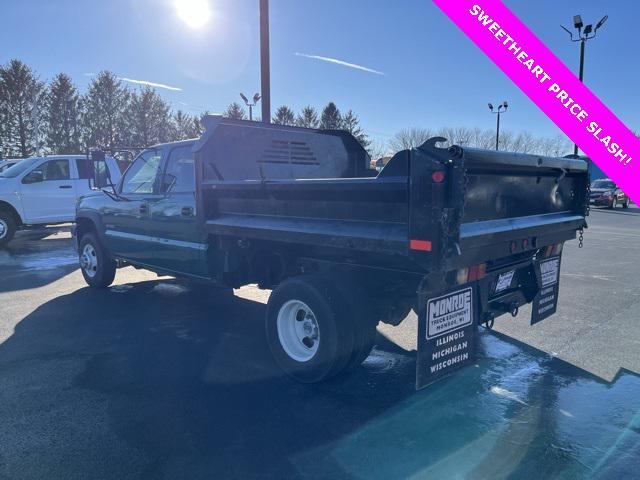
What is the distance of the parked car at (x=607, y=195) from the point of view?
2886 cm

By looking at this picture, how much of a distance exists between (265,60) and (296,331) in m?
8.27

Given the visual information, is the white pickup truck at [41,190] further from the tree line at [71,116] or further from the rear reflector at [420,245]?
the tree line at [71,116]

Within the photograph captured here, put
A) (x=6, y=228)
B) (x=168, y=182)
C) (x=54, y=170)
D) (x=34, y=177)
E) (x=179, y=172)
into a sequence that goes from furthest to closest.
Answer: (x=54, y=170) < (x=34, y=177) < (x=6, y=228) < (x=168, y=182) < (x=179, y=172)

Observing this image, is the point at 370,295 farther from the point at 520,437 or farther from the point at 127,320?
the point at 127,320

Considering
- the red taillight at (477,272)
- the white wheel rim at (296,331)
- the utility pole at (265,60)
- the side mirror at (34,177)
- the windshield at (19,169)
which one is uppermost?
the utility pole at (265,60)

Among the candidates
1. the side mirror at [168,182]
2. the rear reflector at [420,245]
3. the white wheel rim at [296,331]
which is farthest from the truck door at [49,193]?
the rear reflector at [420,245]

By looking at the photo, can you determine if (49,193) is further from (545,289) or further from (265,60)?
(545,289)

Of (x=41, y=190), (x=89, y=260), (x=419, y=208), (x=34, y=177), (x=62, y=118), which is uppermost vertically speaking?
(x=62, y=118)

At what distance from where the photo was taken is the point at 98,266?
23.2ft

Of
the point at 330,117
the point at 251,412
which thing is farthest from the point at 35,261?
the point at 330,117

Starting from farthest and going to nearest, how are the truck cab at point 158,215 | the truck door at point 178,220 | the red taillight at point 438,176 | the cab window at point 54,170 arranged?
the cab window at point 54,170 < the truck cab at point 158,215 < the truck door at point 178,220 < the red taillight at point 438,176

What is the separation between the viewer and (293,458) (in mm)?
2891

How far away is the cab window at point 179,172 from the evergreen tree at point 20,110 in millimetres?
33296

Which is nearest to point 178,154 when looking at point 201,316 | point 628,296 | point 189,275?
point 189,275
